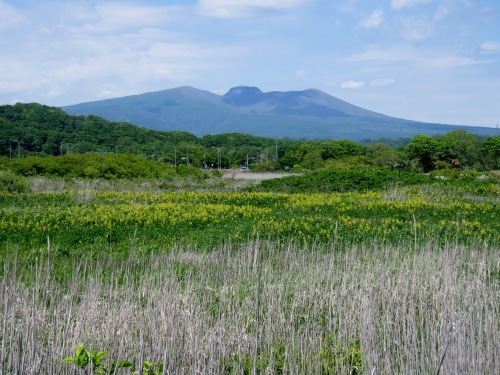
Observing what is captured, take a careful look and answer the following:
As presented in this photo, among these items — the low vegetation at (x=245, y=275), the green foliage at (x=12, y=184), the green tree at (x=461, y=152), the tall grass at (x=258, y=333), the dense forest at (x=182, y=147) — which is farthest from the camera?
the dense forest at (x=182, y=147)

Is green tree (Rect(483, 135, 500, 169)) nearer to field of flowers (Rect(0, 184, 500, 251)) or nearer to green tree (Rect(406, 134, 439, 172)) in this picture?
green tree (Rect(406, 134, 439, 172))

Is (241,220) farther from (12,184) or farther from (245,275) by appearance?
(12,184)

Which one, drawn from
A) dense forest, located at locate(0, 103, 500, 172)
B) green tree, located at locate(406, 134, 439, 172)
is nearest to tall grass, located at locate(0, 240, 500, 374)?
dense forest, located at locate(0, 103, 500, 172)

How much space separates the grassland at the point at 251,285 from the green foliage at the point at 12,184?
2995 millimetres

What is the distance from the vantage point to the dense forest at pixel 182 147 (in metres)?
57.9

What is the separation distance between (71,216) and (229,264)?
809cm

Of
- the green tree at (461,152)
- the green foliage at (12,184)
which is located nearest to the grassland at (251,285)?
the green foliage at (12,184)

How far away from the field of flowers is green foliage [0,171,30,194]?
8.28ft

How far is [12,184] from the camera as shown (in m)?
24.0

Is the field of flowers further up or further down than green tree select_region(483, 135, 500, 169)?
further down

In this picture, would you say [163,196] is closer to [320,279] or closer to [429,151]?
[320,279]

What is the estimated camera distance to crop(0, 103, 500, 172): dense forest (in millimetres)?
57906

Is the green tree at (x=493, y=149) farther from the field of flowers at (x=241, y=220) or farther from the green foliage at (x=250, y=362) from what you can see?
the green foliage at (x=250, y=362)

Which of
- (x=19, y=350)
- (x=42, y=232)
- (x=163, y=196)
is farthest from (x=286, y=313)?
(x=163, y=196)
